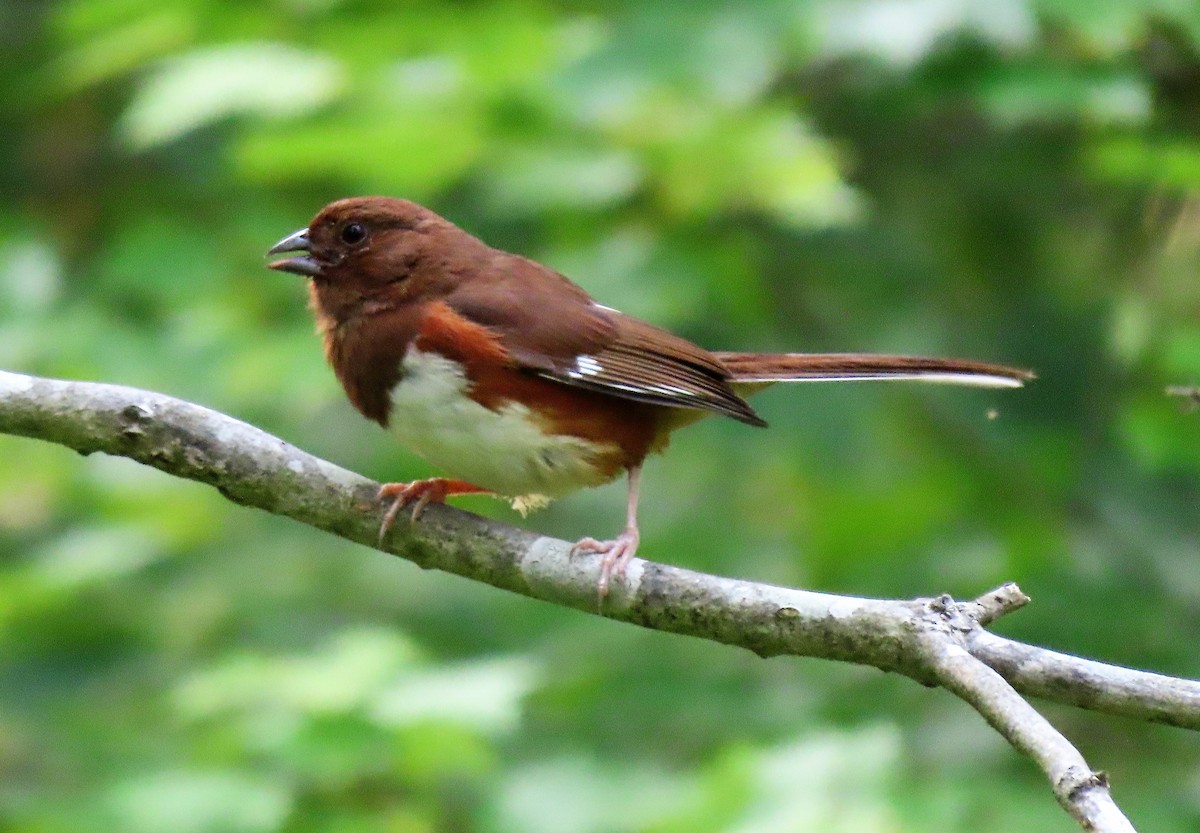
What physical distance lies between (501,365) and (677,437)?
2062mm

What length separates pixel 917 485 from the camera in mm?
6207

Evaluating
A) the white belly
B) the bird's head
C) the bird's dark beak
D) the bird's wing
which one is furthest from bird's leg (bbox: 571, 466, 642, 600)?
the bird's dark beak

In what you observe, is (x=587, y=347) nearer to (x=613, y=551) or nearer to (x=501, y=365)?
(x=501, y=365)

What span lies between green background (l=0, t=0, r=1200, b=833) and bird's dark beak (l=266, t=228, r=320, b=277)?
0.72 m

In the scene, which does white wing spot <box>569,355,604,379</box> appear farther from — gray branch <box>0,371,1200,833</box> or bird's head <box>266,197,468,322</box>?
gray branch <box>0,371,1200,833</box>

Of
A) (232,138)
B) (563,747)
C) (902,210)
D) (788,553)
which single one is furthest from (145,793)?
(902,210)

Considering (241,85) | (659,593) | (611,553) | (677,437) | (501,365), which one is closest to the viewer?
(659,593)

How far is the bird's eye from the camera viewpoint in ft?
14.3

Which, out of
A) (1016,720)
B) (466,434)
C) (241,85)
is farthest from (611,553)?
(241,85)

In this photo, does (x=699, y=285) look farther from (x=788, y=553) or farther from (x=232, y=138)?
(x=232, y=138)

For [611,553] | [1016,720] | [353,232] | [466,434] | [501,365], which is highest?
[353,232]

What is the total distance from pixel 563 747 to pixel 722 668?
34.8 inches

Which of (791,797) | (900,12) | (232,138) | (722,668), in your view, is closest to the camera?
(791,797)

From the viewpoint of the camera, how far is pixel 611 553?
129 inches
